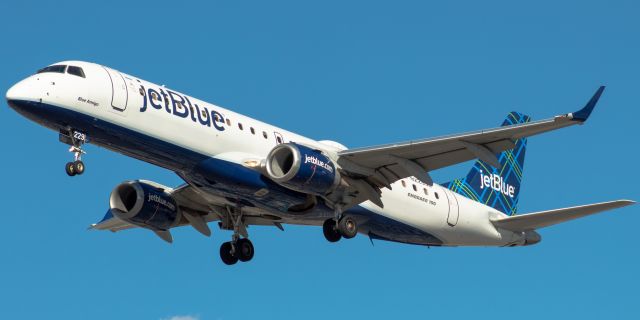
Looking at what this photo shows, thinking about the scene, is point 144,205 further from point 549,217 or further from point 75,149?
point 549,217

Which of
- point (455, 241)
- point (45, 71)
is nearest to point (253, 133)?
point (45, 71)

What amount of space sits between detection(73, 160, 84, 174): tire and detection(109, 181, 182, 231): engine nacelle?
6633 mm

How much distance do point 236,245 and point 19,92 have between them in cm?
1083

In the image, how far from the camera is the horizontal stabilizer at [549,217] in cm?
3856

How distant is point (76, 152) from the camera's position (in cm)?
3616

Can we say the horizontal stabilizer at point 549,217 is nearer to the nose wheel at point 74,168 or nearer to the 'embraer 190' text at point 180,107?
the 'embraer 190' text at point 180,107

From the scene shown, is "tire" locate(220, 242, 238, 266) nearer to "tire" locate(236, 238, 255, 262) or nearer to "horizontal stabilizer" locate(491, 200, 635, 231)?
"tire" locate(236, 238, 255, 262)

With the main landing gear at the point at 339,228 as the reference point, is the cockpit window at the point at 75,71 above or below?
above

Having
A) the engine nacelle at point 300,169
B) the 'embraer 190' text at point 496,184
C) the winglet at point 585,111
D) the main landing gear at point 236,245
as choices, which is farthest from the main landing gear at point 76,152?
the 'embraer 190' text at point 496,184

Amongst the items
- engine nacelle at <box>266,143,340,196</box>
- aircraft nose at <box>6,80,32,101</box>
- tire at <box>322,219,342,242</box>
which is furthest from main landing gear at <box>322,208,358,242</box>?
aircraft nose at <box>6,80,32,101</box>

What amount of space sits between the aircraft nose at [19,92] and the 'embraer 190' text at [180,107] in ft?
11.1

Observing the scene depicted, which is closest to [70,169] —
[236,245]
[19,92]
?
[19,92]

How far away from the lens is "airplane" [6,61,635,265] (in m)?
36.1

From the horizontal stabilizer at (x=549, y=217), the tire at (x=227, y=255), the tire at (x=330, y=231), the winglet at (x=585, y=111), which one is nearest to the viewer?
the winglet at (x=585, y=111)
